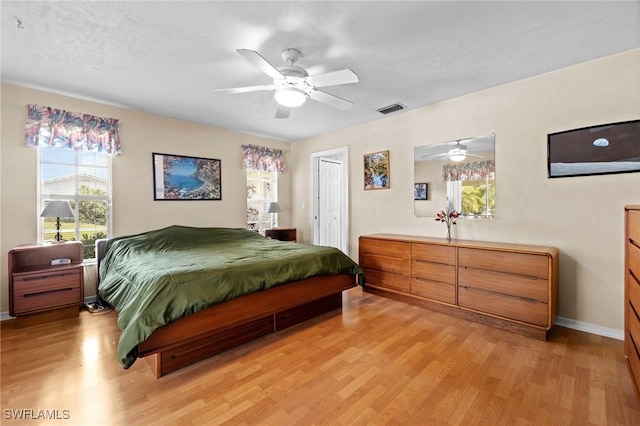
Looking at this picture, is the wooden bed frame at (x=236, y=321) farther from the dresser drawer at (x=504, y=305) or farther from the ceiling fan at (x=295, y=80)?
the ceiling fan at (x=295, y=80)

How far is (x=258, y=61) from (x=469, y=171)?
8.90 ft

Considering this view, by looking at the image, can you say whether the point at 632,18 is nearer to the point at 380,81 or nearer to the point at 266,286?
the point at 380,81

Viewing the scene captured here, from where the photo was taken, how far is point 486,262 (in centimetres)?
283

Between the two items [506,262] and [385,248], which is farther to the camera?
[385,248]

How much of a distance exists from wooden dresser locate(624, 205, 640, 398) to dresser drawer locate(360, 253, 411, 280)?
72.2 inches

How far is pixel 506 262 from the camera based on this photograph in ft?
8.86

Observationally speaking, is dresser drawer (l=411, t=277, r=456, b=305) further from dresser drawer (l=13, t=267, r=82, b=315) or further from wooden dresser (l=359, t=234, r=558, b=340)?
dresser drawer (l=13, t=267, r=82, b=315)

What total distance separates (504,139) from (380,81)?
1.53 meters

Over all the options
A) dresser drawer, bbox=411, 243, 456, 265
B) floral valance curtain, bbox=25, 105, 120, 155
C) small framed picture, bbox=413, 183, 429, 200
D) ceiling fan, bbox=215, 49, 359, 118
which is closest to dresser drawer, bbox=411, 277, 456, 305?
dresser drawer, bbox=411, 243, 456, 265

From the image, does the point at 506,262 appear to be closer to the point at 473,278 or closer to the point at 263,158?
the point at 473,278

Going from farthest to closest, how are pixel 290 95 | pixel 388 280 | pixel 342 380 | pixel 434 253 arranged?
pixel 388 280, pixel 434 253, pixel 290 95, pixel 342 380

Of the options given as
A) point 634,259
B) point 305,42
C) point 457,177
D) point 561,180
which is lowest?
point 634,259

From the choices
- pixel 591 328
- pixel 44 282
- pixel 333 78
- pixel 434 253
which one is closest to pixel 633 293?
pixel 591 328

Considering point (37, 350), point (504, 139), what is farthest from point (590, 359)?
point (37, 350)
